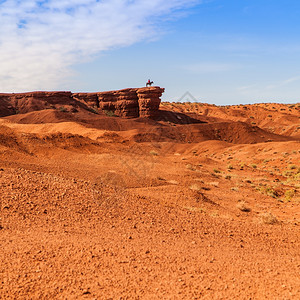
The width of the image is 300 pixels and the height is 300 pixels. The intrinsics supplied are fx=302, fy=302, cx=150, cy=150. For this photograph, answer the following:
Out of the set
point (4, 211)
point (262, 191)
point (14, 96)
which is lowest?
point (262, 191)

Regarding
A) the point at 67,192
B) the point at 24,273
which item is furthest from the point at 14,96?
the point at 24,273

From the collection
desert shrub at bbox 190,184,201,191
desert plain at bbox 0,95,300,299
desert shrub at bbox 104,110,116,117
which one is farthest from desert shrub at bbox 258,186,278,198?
desert shrub at bbox 104,110,116,117

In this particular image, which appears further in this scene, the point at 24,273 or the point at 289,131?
the point at 289,131

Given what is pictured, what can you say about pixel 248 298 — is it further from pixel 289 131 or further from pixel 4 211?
pixel 289 131

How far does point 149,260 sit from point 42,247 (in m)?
2.12

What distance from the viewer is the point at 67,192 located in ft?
31.7

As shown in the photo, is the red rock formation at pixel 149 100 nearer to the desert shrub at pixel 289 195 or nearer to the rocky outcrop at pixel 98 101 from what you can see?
the rocky outcrop at pixel 98 101

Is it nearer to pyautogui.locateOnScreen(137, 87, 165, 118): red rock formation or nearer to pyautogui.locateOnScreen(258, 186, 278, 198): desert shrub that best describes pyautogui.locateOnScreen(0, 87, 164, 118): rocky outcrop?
pyautogui.locateOnScreen(137, 87, 165, 118): red rock formation

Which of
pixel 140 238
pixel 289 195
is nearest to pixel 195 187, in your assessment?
pixel 289 195

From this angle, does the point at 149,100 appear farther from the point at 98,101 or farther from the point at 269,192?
the point at 269,192

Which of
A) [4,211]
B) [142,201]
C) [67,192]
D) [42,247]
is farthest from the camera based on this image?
[142,201]

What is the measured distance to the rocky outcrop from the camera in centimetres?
6066

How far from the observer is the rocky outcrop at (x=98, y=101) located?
60.7 metres

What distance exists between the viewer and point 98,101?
232 ft
